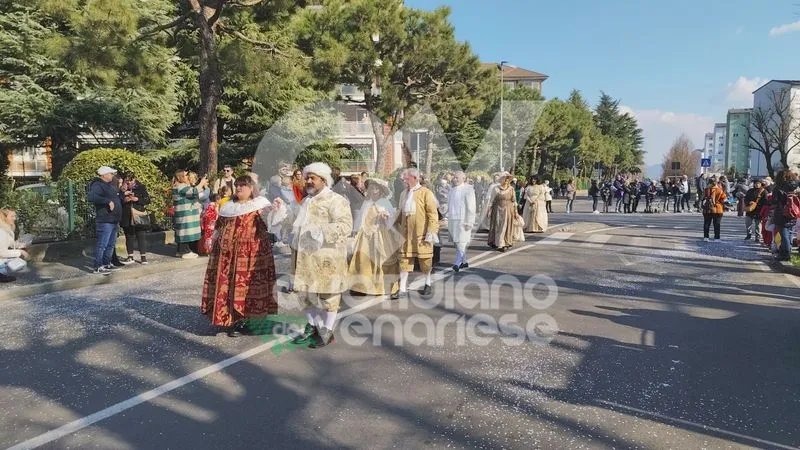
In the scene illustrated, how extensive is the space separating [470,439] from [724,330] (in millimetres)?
4034

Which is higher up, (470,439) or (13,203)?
(13,203)

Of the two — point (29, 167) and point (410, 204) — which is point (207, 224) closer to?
point (410, 204)

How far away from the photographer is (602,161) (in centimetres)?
Answer: 7738

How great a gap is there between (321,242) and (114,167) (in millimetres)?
8675

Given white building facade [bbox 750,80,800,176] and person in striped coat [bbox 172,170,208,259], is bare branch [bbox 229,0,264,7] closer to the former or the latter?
person in striped coat [bbox 172,170,208,259]

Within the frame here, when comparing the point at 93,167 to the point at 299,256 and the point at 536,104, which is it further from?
the point at 536,104

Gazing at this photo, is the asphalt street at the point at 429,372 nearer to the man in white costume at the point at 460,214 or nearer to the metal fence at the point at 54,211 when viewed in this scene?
the man in white costume at the point at 460,214

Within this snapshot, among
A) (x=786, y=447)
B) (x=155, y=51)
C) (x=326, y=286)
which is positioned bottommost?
(x=786, y=447)

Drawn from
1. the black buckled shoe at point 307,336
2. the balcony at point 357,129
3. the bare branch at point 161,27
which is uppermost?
the balcony at point 357,129

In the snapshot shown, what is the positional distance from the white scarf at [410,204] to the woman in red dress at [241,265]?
2.66m

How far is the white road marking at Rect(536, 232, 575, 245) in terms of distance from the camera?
1434 cm

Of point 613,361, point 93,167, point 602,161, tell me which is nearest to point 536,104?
point 602,161

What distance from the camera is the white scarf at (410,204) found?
812cm

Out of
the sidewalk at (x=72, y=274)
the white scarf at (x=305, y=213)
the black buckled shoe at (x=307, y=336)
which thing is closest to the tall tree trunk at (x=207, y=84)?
the sidewalk at (x=72, y=274)
